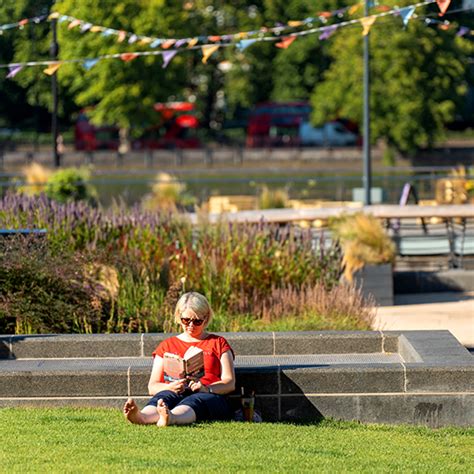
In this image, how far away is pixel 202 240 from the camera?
604 inches

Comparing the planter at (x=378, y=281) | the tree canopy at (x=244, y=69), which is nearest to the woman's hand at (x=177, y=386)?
the planter at (x=378, y=281)

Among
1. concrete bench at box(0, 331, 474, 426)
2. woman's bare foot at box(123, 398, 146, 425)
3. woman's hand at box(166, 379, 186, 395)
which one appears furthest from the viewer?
concrete bench at box(0, 331, 474, 426)

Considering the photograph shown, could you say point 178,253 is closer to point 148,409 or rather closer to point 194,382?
point 194,382

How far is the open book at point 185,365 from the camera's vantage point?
892cm

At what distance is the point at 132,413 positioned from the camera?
8.33 metres

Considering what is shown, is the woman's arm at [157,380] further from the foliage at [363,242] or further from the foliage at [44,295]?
the foliage at [363,242]

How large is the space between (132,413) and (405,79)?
46239 mm

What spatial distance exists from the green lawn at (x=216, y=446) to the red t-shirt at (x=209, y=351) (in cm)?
41

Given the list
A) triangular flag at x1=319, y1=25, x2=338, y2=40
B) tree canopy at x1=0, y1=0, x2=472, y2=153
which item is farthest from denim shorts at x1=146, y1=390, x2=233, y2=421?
tree canopy at x1=0, y1=0, x2=472, y2=153

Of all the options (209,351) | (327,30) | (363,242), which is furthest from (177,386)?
(327,30)

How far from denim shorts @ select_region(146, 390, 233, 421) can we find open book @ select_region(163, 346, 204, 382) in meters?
0.14

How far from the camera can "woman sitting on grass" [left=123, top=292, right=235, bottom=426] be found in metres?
8.56

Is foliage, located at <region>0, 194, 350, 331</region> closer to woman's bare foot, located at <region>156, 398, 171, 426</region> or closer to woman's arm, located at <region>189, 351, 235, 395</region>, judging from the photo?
woman's arm, located at <region>189, 351, 235, 395</region>

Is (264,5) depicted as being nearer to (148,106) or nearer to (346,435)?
(148,106)
